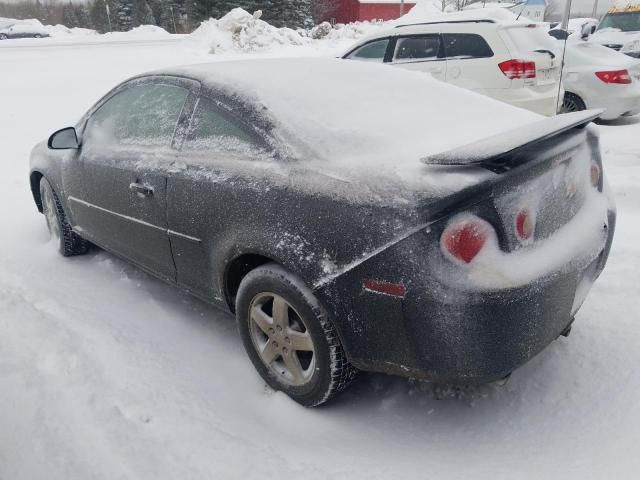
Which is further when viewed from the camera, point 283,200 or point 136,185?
point 136,185

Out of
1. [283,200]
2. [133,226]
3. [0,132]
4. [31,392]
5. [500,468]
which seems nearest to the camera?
[500,468]

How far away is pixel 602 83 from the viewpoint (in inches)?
312

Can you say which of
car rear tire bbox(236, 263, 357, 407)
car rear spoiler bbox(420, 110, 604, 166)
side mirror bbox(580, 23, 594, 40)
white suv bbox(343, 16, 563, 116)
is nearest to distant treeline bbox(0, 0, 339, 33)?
side mirror bbox(580, 23, 594, 40)

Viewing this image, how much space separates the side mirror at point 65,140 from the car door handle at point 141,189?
1013 mm

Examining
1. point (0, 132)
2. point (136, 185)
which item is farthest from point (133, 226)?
point (0, 132)

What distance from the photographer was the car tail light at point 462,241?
6.27ft

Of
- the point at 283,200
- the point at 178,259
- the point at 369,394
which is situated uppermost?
the point at 283,200

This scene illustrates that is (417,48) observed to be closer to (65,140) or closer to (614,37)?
(65,140)

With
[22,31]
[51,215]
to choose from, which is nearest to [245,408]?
[51,215]

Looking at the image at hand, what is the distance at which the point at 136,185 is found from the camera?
308cm

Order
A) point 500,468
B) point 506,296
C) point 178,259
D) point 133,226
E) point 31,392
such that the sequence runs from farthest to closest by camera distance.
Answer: point 133,226, point 178,259, point 31,392, point 500,468, point 506,296

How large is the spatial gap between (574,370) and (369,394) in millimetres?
1018

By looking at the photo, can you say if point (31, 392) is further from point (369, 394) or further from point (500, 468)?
point (500, 468)

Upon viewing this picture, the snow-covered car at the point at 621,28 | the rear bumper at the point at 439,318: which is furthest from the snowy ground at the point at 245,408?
the snow-covered car at the point at 621,28
